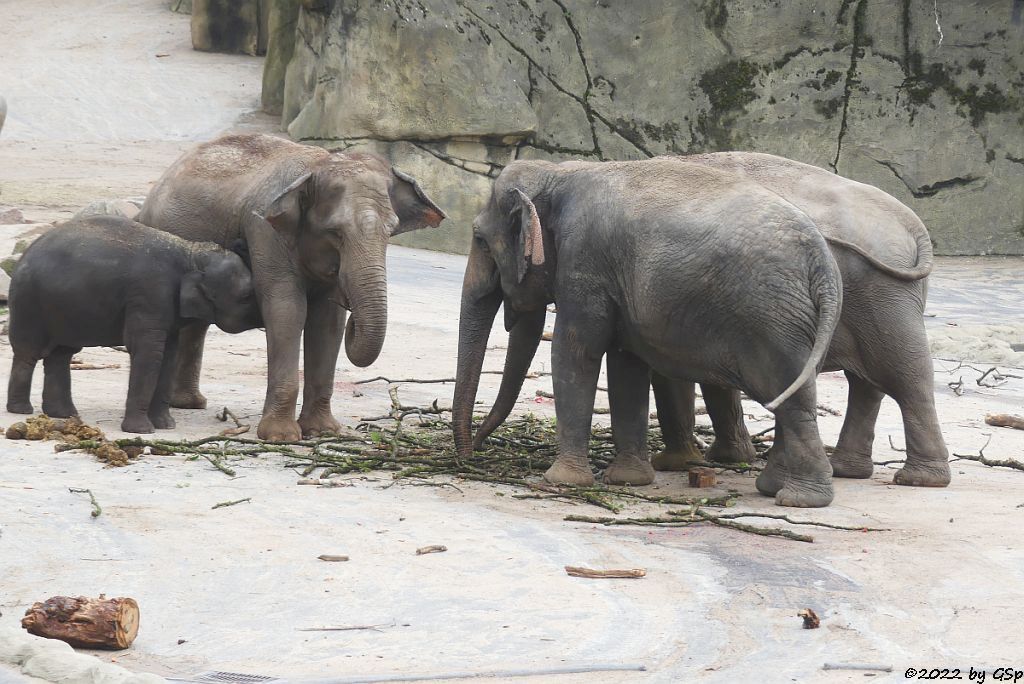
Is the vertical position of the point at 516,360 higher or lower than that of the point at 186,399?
higher

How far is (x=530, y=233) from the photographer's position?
6.61 m

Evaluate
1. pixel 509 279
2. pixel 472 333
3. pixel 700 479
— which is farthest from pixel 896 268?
pixel 472 333

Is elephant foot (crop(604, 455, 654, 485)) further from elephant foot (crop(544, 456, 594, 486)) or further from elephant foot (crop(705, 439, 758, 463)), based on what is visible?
elephant foot (crop(705, 439, 758, 463))

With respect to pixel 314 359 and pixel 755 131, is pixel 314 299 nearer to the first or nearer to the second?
pixel 314 359

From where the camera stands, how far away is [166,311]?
293 inches

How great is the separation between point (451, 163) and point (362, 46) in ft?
5.00

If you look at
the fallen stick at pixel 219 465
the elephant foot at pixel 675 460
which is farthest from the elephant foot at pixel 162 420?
the elephant foot at pixel 675 460

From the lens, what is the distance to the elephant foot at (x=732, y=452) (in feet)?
24.5

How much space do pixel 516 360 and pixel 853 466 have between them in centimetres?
170

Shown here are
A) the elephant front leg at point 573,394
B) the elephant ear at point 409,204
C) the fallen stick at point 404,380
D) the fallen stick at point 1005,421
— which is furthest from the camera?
the fallen stick at point 404,380

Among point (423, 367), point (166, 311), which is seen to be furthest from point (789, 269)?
point (423, 367)

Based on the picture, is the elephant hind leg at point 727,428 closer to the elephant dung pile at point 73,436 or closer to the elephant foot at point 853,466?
the elephant foot at point 853,466

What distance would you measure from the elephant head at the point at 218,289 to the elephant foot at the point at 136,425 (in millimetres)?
574

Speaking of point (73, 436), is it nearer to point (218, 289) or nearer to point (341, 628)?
point (218, 289)
